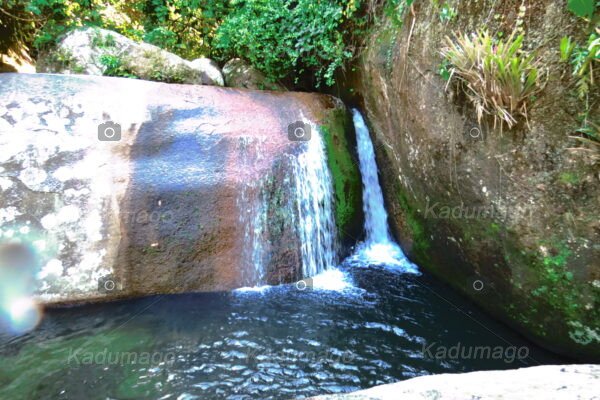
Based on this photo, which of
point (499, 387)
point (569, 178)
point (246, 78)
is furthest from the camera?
point (246, 78)

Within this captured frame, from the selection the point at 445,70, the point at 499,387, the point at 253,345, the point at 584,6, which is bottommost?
the point at 253,345

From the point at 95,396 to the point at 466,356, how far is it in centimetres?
301

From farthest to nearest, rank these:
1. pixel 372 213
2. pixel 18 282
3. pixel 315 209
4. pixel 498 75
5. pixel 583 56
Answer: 1. pixel 372 213
2. pixel 315 209
3. pixel 18 282
4. pixel 498 75
5. pixel 583 56

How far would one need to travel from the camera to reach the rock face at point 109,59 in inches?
222

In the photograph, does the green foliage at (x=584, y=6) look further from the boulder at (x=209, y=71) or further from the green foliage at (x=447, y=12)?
the boulder at (x=209, y=71)

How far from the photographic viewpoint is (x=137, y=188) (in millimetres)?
4246

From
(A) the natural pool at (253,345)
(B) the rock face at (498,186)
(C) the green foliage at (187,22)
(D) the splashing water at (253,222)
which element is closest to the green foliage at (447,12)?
(B) the rock face at (498,186)

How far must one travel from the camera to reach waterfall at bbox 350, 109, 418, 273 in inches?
212

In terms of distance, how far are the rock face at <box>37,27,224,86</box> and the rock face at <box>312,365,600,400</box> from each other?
5579mm

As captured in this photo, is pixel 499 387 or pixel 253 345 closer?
pixel 499 387

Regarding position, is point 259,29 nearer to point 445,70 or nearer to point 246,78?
point 246,78

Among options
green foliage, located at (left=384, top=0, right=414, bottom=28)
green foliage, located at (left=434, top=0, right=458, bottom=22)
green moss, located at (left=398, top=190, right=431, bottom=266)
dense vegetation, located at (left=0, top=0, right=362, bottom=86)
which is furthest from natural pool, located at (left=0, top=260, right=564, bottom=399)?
dense vegetation, located at (left=0, top=0, right=362, bottom=86)

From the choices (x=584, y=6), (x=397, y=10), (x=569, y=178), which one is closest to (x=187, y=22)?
(x=397, y=10)

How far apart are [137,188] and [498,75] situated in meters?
3.72
